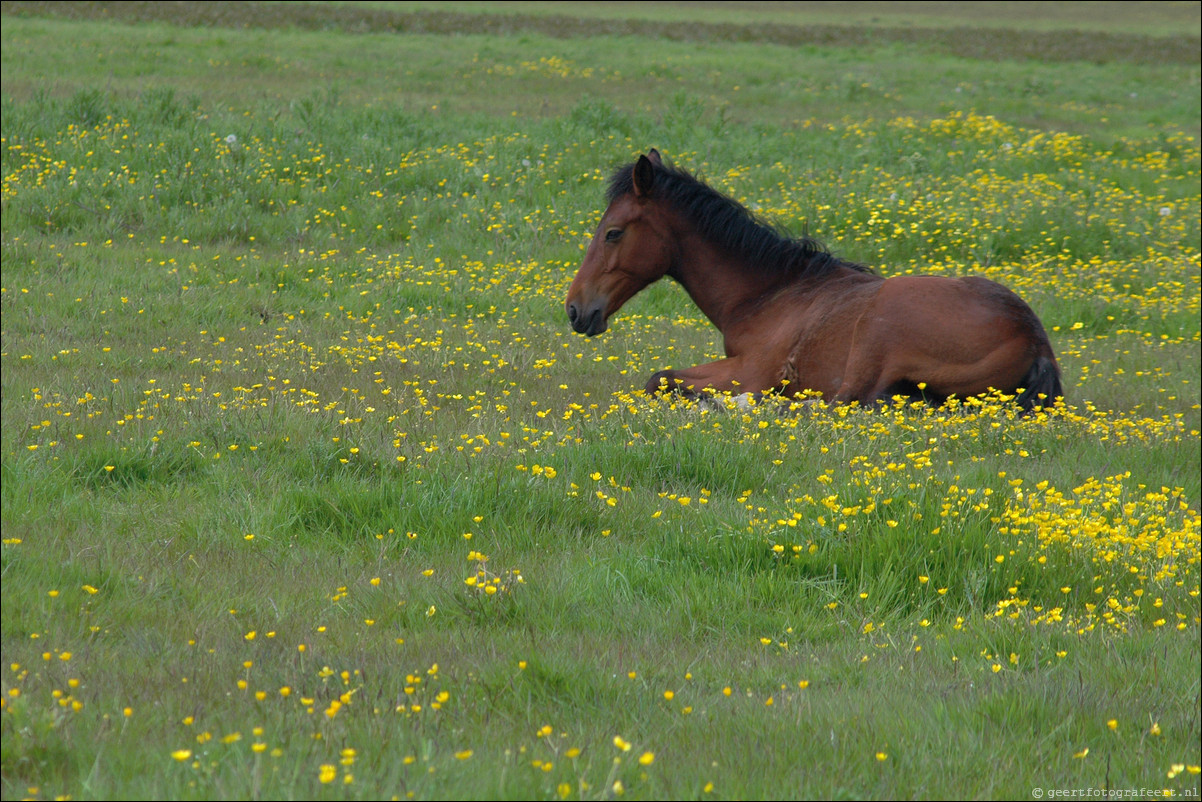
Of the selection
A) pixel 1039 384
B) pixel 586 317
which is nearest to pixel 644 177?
pixel 586 317

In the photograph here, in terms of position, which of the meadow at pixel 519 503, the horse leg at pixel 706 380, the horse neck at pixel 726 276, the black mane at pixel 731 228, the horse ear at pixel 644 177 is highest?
the horse ear at pixel 644 177

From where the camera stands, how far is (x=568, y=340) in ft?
32.3

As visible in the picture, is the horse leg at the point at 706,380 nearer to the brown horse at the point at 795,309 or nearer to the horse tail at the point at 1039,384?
the brown horse at the point at 795,309

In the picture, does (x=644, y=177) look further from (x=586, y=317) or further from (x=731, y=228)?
(x=586, y=317)

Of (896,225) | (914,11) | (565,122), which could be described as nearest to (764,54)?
(565,122)

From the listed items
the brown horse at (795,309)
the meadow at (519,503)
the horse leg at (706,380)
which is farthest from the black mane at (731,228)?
the meadow at (519,503)

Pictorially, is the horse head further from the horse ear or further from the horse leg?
the horse leg

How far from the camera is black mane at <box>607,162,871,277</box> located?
8367 millimetres

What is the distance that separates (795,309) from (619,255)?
1387 mm

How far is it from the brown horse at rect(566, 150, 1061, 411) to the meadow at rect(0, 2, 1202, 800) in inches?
20.5

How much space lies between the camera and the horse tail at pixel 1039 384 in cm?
742

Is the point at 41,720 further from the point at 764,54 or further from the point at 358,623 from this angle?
the point at 764,54

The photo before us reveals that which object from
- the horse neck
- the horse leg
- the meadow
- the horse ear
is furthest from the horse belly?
the horse ear

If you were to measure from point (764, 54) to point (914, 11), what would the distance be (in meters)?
46.0
